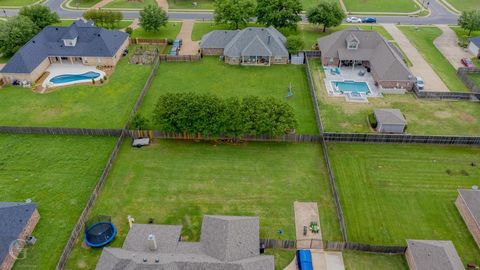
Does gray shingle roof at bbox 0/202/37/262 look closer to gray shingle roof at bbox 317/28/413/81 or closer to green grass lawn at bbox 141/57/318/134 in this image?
green grass lawn at bbox 141/57/318/134

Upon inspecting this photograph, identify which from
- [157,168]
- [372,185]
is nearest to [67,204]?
[157,168]

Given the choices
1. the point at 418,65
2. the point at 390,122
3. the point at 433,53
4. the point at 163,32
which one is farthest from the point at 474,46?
the point at 163,32

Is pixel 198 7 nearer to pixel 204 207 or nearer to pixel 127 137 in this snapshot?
pixel 127 137

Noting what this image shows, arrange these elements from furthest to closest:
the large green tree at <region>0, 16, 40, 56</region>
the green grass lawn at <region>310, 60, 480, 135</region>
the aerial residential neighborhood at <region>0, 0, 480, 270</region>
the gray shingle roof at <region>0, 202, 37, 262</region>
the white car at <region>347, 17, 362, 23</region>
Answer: the white car at <region>347, 17, 362, 23</region> → the large green tree at <region>0, 16, 40, 56</region> → the green grass lawn at <region>310, 60, 480, 135</region> → the aerial residential neighborhood at <region>0, 0, 480, 270</region> → the gray shingle roof at <region>0, 202, 37, 262</region>

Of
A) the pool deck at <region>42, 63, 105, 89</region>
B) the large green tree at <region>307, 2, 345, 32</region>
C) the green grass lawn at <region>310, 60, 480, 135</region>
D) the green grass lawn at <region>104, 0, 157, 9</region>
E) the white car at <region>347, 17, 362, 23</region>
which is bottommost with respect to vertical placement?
the green grass lawn at <region>310, 60, 480, 135</region>

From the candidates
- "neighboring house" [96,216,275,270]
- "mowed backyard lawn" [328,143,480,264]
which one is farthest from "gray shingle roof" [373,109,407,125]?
"neighboring house" [96,216,275,270]

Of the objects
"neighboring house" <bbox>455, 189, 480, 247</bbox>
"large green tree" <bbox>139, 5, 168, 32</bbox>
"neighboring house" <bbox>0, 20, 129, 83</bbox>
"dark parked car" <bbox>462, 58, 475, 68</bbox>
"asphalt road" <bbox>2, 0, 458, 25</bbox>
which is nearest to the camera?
"neighboring house" <bbox>455, 189, 480, 247</bbox>

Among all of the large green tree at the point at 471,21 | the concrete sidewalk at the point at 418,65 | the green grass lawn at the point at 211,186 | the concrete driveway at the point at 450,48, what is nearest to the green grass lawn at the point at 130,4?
the green grass lawn at the point at 211,186
